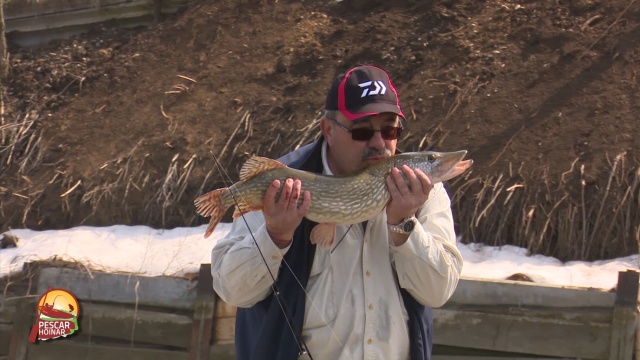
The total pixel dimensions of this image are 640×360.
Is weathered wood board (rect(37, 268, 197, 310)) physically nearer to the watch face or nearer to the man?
the man

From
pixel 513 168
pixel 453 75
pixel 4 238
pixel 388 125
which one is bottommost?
pixel 4 238

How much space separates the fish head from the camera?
266 centimetres

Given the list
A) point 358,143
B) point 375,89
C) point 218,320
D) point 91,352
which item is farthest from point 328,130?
point 91,352

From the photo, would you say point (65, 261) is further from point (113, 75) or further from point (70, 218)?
point (113, 75)

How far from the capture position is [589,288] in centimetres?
466

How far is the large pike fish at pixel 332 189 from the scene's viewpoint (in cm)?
260

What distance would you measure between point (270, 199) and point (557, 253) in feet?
12.5

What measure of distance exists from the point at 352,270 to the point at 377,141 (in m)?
0.52

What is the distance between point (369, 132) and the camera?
269 centimetres

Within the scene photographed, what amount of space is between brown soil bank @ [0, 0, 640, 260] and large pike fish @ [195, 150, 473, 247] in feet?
11.0

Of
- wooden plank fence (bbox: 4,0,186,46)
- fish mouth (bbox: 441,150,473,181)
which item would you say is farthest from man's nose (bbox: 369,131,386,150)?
wooden plank fence (bbox: 4,0,186,46)

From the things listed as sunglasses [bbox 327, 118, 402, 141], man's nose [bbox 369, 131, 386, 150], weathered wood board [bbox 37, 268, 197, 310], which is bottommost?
weathered wood board [bbox 37, 268, 197, 310]

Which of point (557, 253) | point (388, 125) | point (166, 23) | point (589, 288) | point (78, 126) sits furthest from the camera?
point (166, 23)

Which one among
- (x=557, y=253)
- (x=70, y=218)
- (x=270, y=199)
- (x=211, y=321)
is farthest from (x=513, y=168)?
(x=70, y=218)
